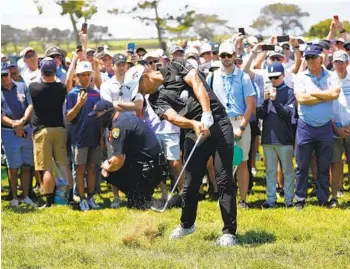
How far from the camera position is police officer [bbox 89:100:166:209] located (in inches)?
365

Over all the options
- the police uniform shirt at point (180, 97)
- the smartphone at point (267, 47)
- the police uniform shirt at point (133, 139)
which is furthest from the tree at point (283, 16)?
the police uniform shirt at point (180, 97)

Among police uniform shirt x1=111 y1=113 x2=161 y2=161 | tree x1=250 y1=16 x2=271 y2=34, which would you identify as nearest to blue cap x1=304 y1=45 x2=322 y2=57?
police uniform shirt x1=111 y1=113 x2=161 y2=161

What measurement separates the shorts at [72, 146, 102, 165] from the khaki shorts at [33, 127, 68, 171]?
0.28 metres

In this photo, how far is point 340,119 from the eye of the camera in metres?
9.77

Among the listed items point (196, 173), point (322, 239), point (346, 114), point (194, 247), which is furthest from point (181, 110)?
point (346, 114)

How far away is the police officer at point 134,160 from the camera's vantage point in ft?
30.4

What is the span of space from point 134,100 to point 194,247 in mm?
3245

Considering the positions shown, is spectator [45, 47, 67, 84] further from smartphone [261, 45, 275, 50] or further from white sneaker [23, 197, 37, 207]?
smartphone [261, 45, 275, 50]

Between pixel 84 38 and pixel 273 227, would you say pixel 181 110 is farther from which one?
pixel 84 38

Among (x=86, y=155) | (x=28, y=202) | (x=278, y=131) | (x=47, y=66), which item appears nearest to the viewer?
(x=278, y=131)

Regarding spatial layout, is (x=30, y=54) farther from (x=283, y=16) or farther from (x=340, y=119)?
(x=283, y=16)

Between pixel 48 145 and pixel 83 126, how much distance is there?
0.66m

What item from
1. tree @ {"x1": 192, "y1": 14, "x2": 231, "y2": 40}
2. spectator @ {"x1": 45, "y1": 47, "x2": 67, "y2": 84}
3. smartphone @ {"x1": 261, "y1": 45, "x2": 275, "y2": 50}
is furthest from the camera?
tree @ {"x1": 192, "y1": 14, "x2": 231, "y2": 40}

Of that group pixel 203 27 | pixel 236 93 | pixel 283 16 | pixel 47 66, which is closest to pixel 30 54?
pixel 47 66
